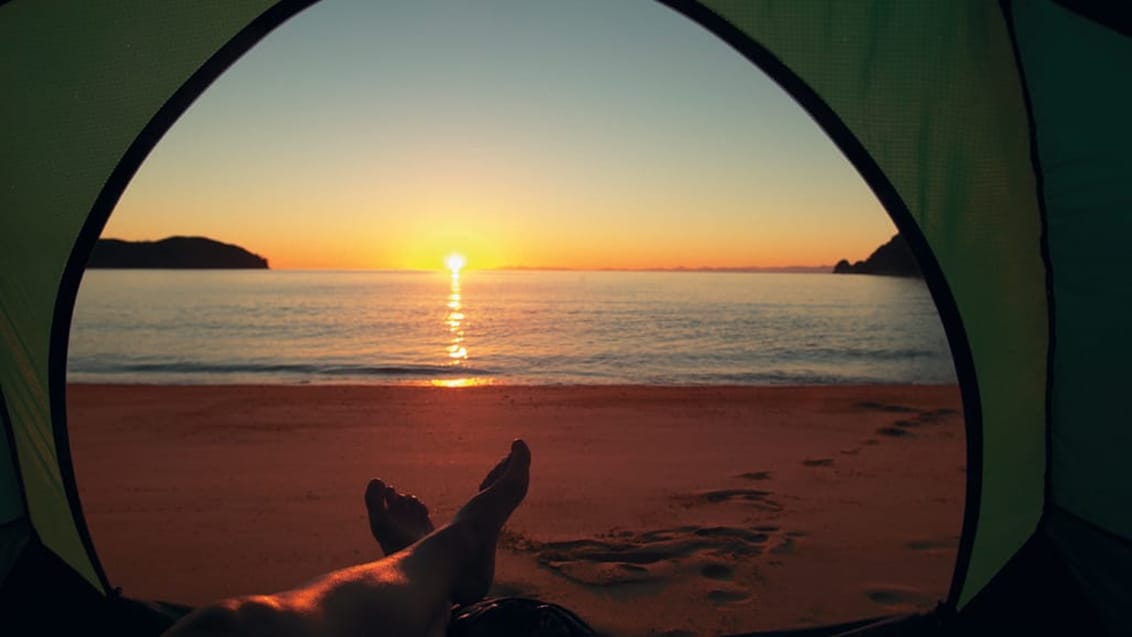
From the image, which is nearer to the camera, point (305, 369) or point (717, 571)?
point (717, 571)

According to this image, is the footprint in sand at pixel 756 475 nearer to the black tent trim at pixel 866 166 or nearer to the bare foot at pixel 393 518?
the bare foot at pixel 393 518

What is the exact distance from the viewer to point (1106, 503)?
2.27m

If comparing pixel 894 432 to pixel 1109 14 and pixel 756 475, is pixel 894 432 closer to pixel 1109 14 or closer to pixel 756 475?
pixel 756 475

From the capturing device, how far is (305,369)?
14.2 metres

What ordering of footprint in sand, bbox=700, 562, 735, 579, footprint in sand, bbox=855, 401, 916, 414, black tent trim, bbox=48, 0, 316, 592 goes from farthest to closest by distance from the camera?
footprint in sand, bbox=855, 401, 916, 414
footprint in sand, bbox=700, 562, 735, 579
black tent trim, bbox=48, 0, 316, 592

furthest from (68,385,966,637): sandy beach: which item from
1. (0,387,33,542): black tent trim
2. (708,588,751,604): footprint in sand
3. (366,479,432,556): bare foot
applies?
(0,387,33,542): black tent trim

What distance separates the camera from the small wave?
1364 cm

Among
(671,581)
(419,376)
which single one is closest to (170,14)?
(671,581)

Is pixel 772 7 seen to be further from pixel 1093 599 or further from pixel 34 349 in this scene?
pixel 34 349

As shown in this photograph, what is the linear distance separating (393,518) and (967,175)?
2.46m

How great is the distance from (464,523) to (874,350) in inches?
635

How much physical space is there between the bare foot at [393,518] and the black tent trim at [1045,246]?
2.27 meters

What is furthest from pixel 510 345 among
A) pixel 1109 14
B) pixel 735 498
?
pixel 1109 14

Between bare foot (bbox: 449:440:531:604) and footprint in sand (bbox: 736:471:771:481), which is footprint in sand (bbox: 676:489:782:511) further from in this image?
bare foot (bbox: 449:440:531:604)
